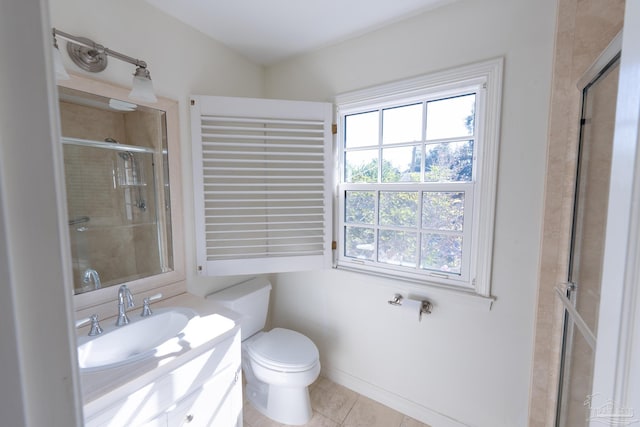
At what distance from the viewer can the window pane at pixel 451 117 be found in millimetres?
1385

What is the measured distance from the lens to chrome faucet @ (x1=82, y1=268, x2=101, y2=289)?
120 centimetres

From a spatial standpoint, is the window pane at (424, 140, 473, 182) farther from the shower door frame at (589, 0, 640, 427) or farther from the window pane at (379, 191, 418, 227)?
the shower door frame at (589, 0, 640, 427)

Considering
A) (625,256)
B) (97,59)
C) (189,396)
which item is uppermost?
(97,59)

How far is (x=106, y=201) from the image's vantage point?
1.28 m

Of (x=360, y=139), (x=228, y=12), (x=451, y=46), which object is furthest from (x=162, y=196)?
(x=451, y=46)

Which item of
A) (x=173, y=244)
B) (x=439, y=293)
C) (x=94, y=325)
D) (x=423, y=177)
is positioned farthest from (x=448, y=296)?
(x=94, y=325)

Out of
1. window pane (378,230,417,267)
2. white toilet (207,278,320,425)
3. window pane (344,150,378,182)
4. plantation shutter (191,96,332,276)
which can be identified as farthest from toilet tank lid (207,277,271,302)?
window pane (344,150,378,182)

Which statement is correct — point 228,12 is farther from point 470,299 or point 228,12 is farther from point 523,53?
point 470,299

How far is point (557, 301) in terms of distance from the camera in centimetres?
117

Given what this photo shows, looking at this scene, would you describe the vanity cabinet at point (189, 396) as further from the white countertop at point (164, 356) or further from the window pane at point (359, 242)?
the window pane at point (359, 242)

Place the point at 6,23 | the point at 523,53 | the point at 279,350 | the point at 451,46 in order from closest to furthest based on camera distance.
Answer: the point at 6,23 → the point at 523,53 → the point at 451,46 → the point at 279,350

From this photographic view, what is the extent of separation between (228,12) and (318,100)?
698 millimetres

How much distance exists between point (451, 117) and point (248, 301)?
168 cm

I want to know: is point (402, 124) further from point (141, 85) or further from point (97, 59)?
point (97, 59)
